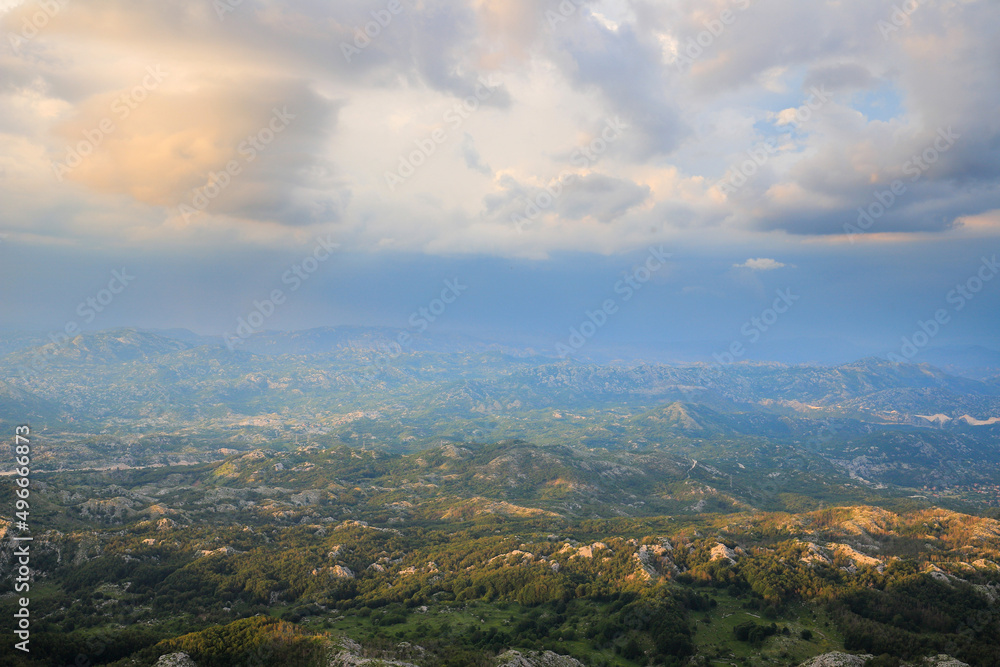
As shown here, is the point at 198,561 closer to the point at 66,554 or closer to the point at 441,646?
the point at 66,554

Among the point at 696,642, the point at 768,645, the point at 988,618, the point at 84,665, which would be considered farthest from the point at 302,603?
the point at 988,618

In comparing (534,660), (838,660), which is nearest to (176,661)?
(534,660)

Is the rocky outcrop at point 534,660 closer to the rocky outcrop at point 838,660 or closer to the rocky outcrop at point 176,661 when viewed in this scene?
the rocky outcrop at point 838,660

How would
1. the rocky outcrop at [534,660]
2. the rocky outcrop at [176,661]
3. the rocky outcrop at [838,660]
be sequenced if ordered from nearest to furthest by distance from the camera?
1. the rocky outcrop at [176,661]
2. the rocky outcrop at [838,660]
3. the rocky outcrop at [534,660]

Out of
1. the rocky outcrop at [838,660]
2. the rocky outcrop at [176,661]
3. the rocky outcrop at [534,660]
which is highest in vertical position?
the rocky outcrop at [176,661]

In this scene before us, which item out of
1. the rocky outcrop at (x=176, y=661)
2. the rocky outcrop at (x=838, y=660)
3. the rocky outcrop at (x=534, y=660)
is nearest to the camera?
the rocky outcrop at (x=176, y=661)

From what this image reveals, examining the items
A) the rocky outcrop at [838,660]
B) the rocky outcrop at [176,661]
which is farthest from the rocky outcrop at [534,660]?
the rocky outcrop at [176,661]

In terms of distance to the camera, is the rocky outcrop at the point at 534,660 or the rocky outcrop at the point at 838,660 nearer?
the rocky outcrop at the point at 838,660

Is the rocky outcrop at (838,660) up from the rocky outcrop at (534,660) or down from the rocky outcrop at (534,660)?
up

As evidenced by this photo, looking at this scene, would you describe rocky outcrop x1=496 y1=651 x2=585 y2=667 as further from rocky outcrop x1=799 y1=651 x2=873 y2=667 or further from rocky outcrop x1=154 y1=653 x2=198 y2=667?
rocky outcrop x1=154 y1=653 x2=198 y2=667

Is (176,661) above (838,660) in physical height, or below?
above

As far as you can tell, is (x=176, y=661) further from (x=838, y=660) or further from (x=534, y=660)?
(x=838, y=660)
